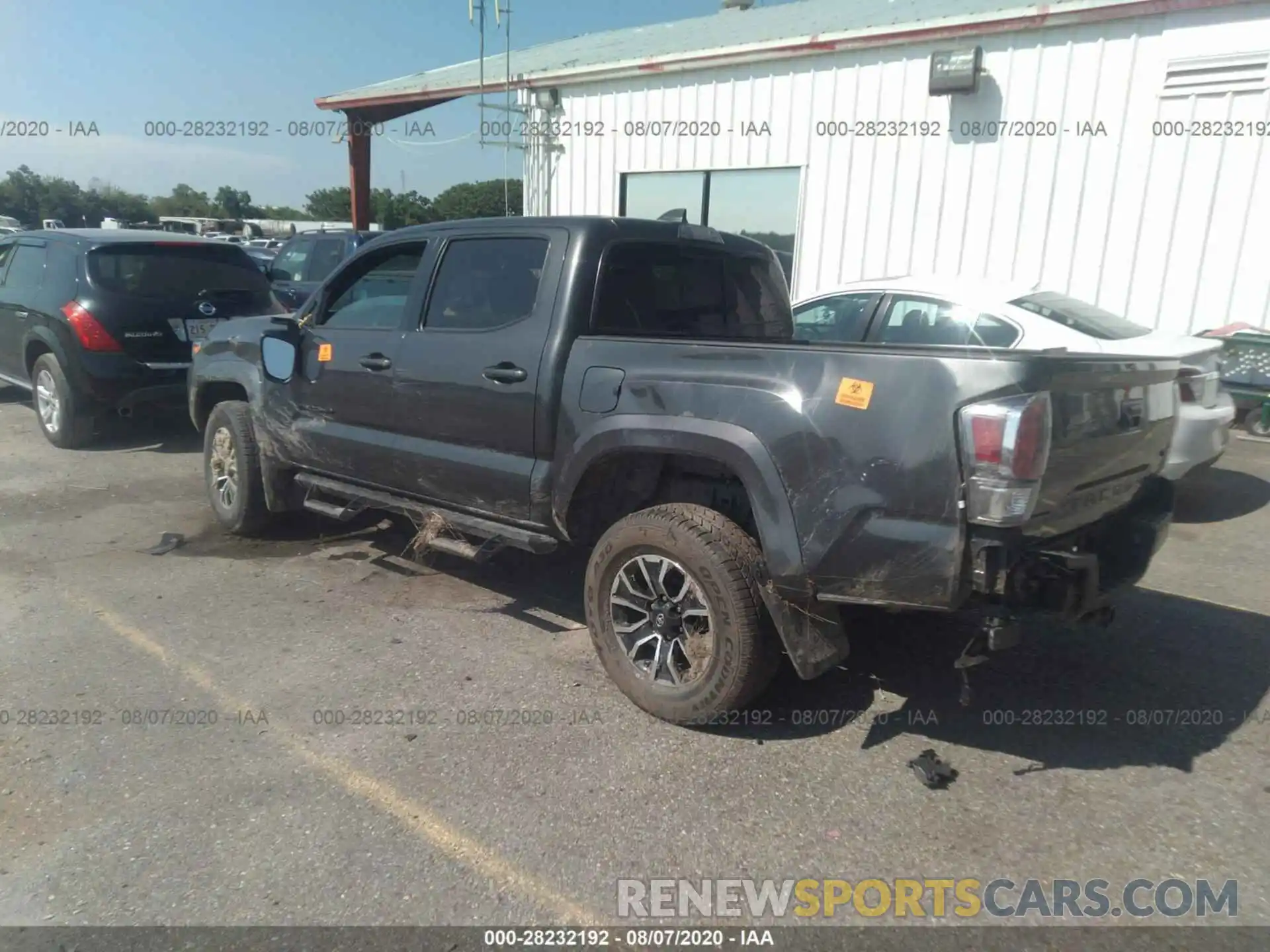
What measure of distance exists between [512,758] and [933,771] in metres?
1.50

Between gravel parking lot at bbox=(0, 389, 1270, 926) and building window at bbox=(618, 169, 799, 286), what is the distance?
295 inches

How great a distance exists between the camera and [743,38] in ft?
39.7

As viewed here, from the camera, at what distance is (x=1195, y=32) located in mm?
8477

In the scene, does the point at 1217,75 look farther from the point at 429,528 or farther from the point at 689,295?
the point at 429,528

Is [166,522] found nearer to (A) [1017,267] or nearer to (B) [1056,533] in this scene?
(B) [1056,533]

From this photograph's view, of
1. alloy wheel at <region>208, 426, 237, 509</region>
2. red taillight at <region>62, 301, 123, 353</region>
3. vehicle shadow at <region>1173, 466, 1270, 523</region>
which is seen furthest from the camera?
red taillight at <region>62, 301, 123, 353</region>

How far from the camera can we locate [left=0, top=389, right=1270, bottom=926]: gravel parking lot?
107 inches

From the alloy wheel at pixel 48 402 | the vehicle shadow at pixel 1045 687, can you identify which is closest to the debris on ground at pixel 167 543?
the vehicle shadow at pixel 1045 687

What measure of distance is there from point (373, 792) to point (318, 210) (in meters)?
73.0

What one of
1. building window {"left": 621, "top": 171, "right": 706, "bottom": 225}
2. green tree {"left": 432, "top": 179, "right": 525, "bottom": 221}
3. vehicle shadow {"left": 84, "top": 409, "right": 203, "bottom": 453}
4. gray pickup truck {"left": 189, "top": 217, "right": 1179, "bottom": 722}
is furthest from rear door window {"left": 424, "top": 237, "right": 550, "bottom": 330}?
green tree {"left": 432, "top": 179, "right": 525, "bottom": 221}

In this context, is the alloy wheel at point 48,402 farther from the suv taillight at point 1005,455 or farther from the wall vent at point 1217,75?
the wall vent at point 1217,75

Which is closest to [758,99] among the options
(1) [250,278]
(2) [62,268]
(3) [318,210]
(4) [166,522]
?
(1) [250,278]

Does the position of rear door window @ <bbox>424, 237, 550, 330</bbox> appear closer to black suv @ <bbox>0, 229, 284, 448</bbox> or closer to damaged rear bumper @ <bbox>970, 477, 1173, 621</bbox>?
damaged rear bumper @ <bbox>970, 477, 1173, 621</bbox>

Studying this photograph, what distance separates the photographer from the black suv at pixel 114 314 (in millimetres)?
7715
